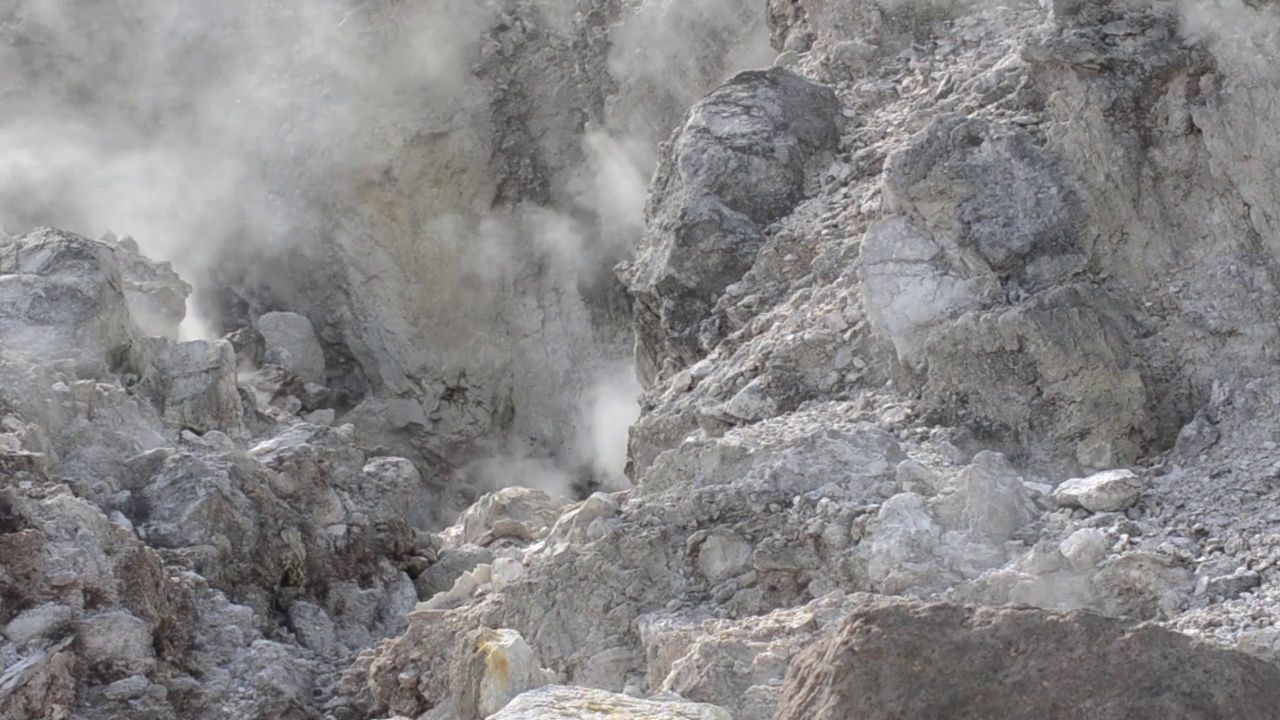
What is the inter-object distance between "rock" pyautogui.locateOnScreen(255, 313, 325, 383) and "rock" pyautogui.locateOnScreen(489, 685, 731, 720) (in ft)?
49.9

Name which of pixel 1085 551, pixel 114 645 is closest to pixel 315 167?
pixel 114 645

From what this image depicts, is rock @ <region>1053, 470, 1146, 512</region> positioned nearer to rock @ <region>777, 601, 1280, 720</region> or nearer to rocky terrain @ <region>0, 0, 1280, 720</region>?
rocky terrain @ <region>0, 0, 1280, 720</region>

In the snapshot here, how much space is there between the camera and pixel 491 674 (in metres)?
8.59

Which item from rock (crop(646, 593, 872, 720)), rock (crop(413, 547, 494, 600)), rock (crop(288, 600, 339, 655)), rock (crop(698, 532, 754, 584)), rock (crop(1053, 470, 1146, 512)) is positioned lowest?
rock (crop(646, 593, 872, 720))

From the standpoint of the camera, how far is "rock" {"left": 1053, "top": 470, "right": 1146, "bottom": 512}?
30.7ft

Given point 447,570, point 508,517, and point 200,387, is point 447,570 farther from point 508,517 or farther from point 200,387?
point 200,387

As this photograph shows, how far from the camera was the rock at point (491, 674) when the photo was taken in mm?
8547

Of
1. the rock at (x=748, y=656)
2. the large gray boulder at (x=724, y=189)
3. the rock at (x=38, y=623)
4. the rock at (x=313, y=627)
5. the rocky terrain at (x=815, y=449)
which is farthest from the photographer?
the large gray boulder at (x=724, y=189)

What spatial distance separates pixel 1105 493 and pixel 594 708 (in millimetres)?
3958

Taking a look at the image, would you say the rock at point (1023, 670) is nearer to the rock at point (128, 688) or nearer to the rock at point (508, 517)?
the rock at point (128, 688)

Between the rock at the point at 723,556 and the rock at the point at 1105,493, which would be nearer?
the rock at the point at 1105,493

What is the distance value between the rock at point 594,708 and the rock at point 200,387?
29.9ft

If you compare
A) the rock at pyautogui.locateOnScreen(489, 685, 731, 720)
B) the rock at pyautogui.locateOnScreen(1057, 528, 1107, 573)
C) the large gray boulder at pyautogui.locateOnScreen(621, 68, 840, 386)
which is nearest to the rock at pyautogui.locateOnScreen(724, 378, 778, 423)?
the large gray boulder at pyautogui.locateOnScreen(621, 68, 840, 386)

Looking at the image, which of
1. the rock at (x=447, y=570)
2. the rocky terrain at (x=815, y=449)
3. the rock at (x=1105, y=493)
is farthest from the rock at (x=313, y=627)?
the rock at (x=1105, y=493)
